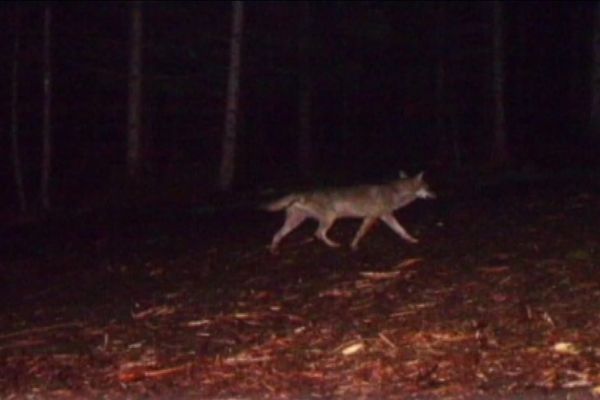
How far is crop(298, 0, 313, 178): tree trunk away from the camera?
144ft

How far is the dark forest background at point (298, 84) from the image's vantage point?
45.5 m

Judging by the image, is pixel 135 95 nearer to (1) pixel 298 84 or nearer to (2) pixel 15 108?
(2) pixel 15 108

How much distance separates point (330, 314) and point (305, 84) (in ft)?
103

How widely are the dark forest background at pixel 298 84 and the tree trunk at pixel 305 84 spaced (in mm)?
88

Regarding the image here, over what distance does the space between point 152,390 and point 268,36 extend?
3682 centimetres

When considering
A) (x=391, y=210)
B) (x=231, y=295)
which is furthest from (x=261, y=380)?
(x=391, y=210)

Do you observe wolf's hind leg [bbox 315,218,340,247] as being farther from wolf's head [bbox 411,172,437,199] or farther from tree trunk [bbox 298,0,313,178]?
tree trunk [bbox 298,0,313,178]

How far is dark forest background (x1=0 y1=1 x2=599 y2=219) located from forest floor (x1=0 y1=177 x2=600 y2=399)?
2304cm

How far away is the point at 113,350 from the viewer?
12.6 metres

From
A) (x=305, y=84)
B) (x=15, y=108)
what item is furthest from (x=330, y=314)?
(x=305, y=84)

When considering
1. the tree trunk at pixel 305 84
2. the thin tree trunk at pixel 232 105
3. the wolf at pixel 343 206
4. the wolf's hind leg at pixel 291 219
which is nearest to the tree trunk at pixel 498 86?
the thin tree trunk at pixel 232 105

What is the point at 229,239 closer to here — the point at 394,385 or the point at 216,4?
the point at 394,385

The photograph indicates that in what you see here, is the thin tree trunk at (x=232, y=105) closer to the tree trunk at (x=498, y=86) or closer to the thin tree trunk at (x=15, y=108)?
the tree trunk at (x=498, y=86)

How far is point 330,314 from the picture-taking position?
13523mm
